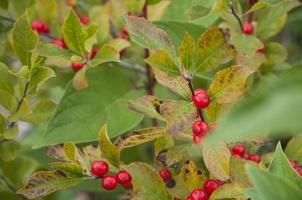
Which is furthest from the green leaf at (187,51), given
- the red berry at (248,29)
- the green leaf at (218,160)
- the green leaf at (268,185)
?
the green leaf at (268,185)

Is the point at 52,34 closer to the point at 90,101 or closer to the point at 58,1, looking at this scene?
the point at 58,1

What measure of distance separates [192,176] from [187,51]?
197 mm

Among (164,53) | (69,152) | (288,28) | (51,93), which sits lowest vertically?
(288,28)

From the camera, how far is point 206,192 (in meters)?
0.83

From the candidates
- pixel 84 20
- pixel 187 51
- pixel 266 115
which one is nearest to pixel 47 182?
pixel 187 51

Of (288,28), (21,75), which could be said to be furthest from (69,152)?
(288,28)

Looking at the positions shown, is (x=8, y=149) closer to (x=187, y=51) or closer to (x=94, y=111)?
(x=94, y=111)

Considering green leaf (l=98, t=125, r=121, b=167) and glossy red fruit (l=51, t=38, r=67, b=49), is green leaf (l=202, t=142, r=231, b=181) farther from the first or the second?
glossy red fruit (l=51, t=38, r=67, b=49)

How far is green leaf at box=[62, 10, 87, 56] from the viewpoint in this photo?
97 centimetres

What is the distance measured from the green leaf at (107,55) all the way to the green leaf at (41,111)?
0.16 m

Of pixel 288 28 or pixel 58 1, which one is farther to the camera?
pixel 288 28

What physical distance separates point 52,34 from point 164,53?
52 centimetres

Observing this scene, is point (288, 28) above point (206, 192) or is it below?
below

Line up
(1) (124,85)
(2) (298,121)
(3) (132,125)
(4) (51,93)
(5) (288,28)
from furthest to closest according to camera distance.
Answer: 1. (5) (288,28)
2. (4) (51,93)
3. (1) (124,85)
4. (3) (132,125)
5. (2) (298,121)
